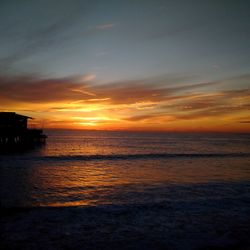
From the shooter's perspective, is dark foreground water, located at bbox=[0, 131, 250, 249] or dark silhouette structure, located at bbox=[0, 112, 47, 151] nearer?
dark foreground water, located at bbox=[0, 131, 250, 249]

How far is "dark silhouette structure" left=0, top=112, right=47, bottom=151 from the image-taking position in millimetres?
42275

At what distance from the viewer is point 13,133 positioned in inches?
1690

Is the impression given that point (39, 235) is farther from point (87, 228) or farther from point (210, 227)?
point (210, 227)

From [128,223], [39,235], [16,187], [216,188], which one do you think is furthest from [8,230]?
[216,188]

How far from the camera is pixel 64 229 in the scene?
9.45 meters

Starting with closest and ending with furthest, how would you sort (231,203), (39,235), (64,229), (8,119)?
(39,235) → (64,229) → (231,203) → (8,119)

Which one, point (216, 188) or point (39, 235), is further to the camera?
point (216, 188)

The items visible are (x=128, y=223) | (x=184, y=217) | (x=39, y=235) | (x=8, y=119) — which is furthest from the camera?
(x=8, y=119)

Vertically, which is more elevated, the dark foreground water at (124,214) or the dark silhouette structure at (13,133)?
the dark silhouette structure at (13,133)

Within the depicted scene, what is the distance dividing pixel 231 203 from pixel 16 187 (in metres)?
14.1

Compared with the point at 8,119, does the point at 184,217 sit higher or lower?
lower

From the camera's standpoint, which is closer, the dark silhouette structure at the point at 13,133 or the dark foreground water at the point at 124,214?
the dark foreground water at the point at 124,214

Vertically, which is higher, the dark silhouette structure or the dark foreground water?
the dark silhouette structure

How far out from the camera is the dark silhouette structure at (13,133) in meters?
42.3
